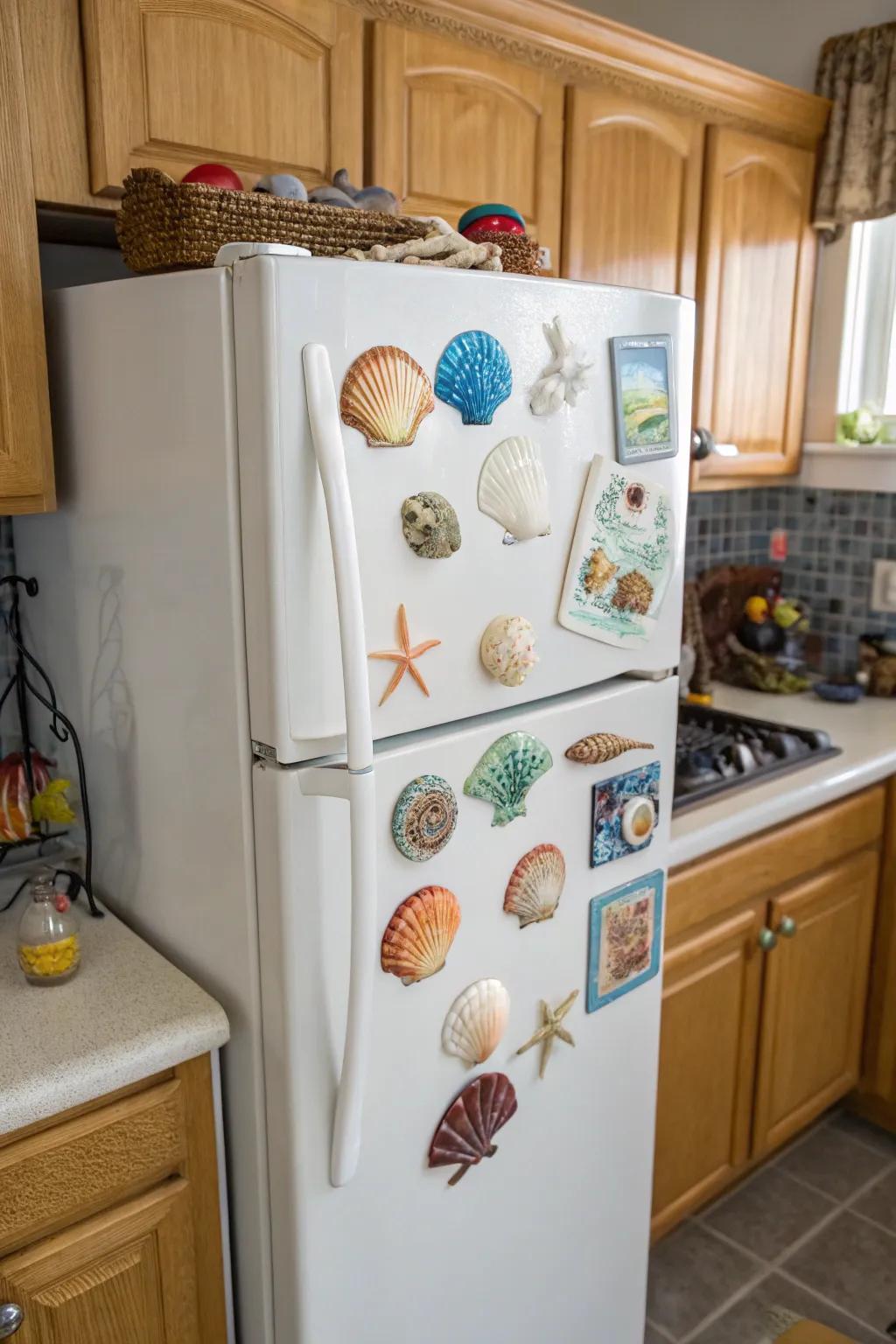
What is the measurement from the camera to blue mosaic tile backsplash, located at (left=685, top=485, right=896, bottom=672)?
8.57ft

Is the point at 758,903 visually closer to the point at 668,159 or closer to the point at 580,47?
the point at 668,159

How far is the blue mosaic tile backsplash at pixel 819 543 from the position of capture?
2.61 metres

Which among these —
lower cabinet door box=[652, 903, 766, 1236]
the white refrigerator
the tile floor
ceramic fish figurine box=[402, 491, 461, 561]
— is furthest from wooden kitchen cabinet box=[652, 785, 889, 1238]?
ceramic fish figurine box=[402, 491, 461, 561]

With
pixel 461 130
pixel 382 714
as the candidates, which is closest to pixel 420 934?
pixel 382 714

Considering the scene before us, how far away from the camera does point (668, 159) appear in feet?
6.39

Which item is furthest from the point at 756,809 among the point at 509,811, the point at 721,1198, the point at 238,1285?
the point at 238,1285

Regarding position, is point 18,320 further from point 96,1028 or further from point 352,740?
point 96,1028

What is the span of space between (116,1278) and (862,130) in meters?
2.36

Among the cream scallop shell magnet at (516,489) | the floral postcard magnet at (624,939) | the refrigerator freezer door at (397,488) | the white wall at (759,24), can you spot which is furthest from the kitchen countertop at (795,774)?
the white wall at (759,24)

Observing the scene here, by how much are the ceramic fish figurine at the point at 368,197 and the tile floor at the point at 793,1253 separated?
185 cm

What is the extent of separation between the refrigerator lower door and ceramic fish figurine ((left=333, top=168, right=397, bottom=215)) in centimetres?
66

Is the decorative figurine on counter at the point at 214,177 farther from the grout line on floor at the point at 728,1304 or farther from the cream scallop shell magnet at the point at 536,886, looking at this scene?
the grout line on floor at the point at 728,1304

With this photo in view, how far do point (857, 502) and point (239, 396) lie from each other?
6.61 feet

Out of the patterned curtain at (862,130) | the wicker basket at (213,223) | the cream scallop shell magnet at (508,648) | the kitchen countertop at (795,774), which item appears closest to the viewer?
the wicker basket at (213,223)
